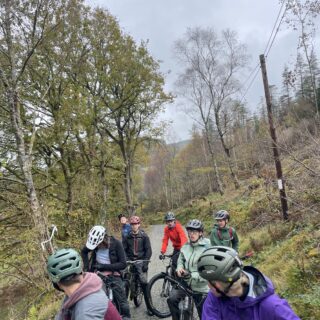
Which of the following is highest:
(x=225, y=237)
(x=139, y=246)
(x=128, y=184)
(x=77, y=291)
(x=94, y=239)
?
(x=77, y=291)

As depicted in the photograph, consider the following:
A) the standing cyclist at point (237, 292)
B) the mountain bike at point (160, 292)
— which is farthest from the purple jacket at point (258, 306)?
the mountain bike at point (160, 292)

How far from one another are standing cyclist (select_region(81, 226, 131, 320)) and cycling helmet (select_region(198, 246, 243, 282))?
3246 mm

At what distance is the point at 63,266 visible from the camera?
2777 millimetres

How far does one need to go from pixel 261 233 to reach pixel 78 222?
726cm

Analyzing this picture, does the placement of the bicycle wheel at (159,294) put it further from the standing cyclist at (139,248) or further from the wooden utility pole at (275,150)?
the wooden utility pole at (275,150)

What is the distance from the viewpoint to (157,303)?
718 cm

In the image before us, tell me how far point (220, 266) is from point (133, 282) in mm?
5831

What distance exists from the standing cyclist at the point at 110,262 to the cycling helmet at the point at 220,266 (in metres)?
3.25

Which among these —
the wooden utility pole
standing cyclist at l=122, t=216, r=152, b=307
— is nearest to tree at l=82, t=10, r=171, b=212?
the wooden utility pole

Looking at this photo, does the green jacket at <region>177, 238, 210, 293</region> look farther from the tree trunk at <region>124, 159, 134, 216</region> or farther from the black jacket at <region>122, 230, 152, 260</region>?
the tree trunk at <region>124, 159, 134, 216</region>

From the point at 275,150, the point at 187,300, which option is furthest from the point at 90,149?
the point at 187,300

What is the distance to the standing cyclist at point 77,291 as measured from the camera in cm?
243

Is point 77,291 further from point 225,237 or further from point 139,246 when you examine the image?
point 139,246

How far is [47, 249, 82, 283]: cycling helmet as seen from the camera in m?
2.73
